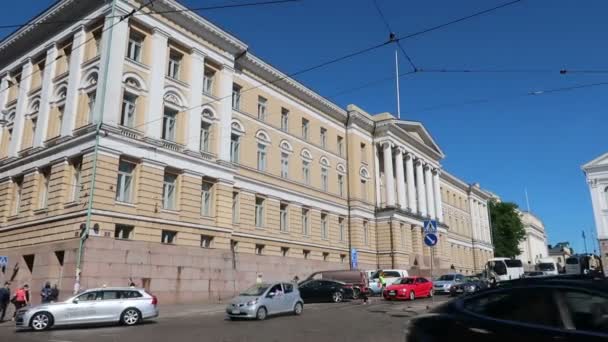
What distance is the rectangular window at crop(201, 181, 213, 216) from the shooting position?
29.4 metres

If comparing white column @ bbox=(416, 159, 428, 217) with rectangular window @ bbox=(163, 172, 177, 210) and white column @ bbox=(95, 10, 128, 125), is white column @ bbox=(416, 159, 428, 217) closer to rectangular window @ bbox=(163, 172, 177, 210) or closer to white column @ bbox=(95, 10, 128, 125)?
rectangular window @ bbox=(163, 172, 177, 210)

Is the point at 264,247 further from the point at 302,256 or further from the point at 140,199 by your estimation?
the point at 140,199

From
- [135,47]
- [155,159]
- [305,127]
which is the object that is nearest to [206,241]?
[155,159]

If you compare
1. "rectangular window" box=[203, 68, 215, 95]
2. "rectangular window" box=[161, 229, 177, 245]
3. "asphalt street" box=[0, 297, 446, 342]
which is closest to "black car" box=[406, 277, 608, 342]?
"asphalt street" box=[0, 297, 446, 342]

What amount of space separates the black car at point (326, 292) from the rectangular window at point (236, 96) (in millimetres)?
13986

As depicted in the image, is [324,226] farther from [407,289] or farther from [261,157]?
[407,289]

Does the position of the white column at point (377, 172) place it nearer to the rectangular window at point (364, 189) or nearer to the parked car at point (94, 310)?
the rectangular window at point (364, 189)

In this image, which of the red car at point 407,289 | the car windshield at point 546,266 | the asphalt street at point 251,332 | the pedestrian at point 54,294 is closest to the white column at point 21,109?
the pedestrian at point 54,294

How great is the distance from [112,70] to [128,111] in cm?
239

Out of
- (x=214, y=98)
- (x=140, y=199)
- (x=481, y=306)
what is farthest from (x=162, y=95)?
(x=481, y=306)

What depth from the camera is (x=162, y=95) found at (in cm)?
2759

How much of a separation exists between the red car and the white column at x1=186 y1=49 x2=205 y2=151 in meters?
14.7

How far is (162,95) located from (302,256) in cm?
1758

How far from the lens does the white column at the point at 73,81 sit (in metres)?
25.8
